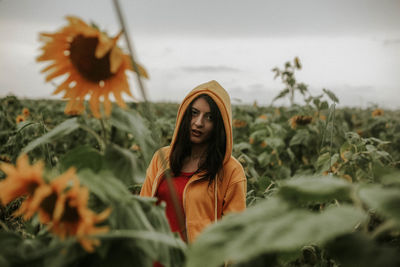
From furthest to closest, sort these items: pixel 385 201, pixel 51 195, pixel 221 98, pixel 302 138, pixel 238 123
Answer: pixel 238 123, pixel 302 138, pixel 221 98, pixel 51 195, pixel 385 201

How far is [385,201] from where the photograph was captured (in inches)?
18.9

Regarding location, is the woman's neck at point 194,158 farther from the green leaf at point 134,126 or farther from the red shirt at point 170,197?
the green leaf at point 134,126

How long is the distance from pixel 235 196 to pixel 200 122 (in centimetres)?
45

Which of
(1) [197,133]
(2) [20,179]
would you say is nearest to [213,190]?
(1) [197,133]

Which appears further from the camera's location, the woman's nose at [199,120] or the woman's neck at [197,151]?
the woman's neck at [197,151]

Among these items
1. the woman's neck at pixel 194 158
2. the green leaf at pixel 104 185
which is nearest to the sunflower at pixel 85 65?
the green leaf at pixel 104 185

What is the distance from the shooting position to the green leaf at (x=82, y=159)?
675 millimetres

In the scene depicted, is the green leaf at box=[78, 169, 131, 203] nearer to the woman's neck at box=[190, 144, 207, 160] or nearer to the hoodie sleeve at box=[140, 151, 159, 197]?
the hoodie sleeve at box=[140, 151, 159, 197]

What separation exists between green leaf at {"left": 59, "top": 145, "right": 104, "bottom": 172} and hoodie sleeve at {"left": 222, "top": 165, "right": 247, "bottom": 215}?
3.70ft

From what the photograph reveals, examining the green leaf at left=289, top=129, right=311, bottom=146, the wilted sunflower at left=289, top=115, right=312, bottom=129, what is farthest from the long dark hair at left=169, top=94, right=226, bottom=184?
the wilted sunflower at left=289, top=115, right=312, bottom=129

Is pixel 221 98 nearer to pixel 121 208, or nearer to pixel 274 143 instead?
pixel 121 208

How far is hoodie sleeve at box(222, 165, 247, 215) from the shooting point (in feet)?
5.65

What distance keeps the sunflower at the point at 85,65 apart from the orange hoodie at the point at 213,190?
1.06m

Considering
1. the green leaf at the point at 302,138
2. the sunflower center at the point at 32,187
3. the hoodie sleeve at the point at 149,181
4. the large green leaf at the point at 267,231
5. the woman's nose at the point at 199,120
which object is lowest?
the green leaf at the point at 302,138
